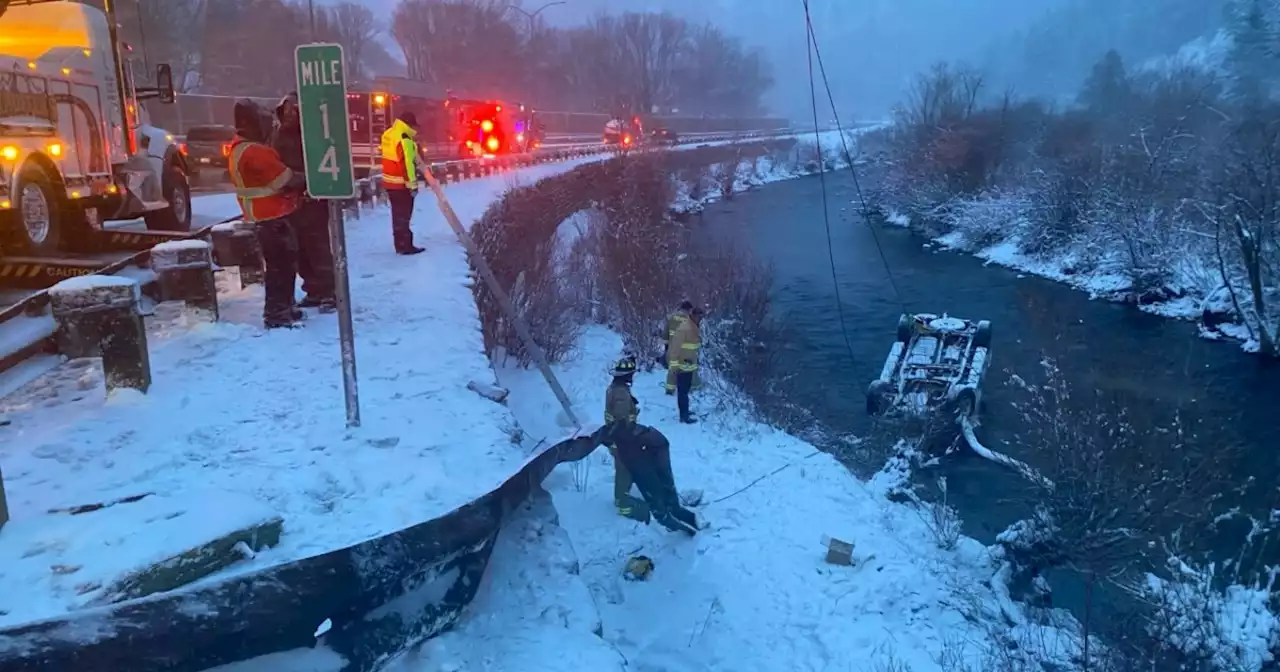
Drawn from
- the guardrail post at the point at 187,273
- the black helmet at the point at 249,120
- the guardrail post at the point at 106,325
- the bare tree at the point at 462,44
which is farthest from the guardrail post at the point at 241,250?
the bare tree at the point at 462,44

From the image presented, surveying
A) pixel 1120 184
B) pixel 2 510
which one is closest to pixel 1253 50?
pixel 1120 184

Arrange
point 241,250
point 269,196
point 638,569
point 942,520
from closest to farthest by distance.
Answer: point 269,196
point 638,569
point 241,250
point 942,520

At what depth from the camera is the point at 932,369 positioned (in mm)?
14055

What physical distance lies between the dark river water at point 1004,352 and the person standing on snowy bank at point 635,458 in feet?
14.0

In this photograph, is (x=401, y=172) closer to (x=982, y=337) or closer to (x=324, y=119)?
(x=324, y=119)

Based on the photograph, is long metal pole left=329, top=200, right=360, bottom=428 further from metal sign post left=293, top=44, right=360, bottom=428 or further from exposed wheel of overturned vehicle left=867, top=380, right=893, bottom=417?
exposed wheel of overturned vehicle left=867, top=380, right=893, bottom=417

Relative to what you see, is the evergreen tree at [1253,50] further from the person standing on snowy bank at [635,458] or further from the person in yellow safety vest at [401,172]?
the person standing on snowy bank at [635,458]

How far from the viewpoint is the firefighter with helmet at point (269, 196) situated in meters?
6.73

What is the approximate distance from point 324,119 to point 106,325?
2116mm

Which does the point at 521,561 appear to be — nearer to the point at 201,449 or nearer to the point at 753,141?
the point at 201,449

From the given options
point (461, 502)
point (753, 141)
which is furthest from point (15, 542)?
point (753, 141)

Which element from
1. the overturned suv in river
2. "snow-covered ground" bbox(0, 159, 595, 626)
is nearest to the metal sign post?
"snow-covered ground" bbox(0, 159, 595, 626)

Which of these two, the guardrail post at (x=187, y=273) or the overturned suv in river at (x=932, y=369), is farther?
the overturned suv in river at (x=932, y=369)

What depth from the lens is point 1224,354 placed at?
58.8 ft
